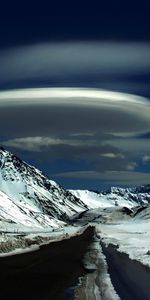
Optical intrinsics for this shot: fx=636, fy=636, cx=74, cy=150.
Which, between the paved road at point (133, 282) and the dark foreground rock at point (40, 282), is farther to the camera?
the dark foreground rock at point (40, 282)

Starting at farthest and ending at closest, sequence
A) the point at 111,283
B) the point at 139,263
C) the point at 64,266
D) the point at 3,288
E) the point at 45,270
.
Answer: the point at 64,266 → the point at 45,270 → the point at 111,283 → the point at 3,288 → the point at 139,263

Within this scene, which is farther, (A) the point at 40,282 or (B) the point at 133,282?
(A) the point at 40,282

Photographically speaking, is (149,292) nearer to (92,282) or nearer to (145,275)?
(145,275)

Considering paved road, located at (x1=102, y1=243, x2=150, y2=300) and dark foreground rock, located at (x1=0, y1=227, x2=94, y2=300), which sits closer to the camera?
paved road, located at (x1=102, y1=243, x2=150, y2=300)

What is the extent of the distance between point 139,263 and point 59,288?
7468 millimetres

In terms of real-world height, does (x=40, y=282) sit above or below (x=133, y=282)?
above

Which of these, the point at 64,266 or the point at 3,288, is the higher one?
the point at 64,266

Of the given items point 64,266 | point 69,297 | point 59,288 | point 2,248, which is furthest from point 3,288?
point 2,248

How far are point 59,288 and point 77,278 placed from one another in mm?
6631

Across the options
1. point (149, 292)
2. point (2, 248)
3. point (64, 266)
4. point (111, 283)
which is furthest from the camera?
point (2, 248)

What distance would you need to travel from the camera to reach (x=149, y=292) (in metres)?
21.6

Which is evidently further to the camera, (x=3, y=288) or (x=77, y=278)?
(x=77, y=278)

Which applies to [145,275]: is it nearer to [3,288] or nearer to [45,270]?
[3,288]

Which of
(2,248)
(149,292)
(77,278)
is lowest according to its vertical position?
(149,292)
